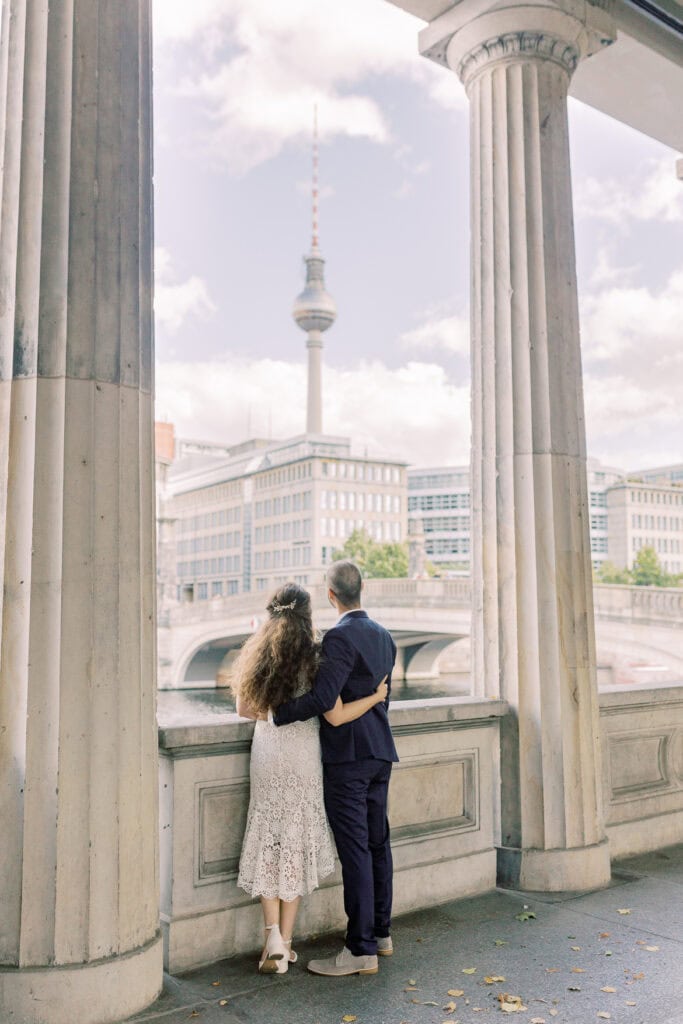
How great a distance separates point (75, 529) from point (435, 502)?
108297 millimetres

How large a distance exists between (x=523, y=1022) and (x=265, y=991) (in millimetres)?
1019

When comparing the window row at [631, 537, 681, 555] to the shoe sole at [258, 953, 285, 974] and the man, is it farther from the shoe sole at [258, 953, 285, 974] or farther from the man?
the shoe sole at [258, 953, 285, 974]

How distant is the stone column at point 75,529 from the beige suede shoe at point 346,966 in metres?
0.69

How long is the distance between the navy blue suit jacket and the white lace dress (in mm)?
97

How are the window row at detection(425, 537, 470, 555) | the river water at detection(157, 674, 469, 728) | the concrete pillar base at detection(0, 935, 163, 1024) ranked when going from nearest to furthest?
the concrete pillar base at detection(0, 935, 163, 1024)
the river water at detection(157, 674, 469, 728)
the window row at detection(425, 537, 470, 555)

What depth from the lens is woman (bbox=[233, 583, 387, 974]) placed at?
4.03m

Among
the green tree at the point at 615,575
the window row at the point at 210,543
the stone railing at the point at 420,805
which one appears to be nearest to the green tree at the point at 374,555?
the window row at the point at 210,543

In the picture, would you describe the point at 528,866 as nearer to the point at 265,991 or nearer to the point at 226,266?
the point at 265,991

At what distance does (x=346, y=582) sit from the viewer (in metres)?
4.22

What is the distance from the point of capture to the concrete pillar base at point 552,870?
17.2 feet

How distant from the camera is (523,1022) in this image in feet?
11.6

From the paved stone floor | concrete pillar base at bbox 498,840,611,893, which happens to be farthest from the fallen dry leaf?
concrete pillar base at bbox 498,840,611,893

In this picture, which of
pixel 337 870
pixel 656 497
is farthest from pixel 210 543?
pixel 337 870

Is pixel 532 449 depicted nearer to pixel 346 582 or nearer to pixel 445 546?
pixel 346 582
